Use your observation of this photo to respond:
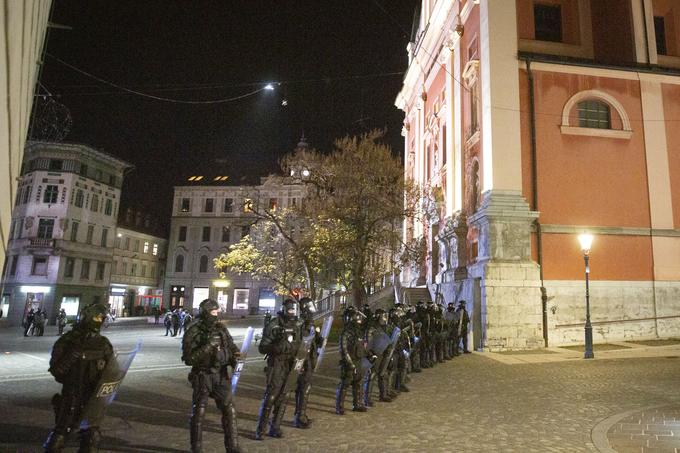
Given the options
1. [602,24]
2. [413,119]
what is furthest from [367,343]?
[413,119]

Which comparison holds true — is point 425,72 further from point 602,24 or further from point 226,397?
point 226,397

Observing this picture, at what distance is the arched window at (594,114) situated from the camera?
72.6 feet

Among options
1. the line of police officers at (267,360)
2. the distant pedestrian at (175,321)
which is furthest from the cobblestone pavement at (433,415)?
the distant pedestrian at (175,321)

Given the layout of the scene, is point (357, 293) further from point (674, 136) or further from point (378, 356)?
point (674, 136)

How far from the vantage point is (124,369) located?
5.34 meters

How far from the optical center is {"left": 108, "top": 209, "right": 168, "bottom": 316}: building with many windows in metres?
53.6

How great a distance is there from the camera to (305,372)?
7852mm

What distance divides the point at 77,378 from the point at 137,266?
56.0 metres

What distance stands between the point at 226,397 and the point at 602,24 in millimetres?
27248

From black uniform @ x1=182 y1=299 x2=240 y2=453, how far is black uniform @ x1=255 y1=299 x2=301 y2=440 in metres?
1.05

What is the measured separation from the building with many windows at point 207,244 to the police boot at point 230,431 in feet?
168

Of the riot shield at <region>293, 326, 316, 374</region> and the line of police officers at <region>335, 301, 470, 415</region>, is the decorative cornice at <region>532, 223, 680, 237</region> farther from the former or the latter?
the riot shield at <region>293, 326, 316, 374</region>

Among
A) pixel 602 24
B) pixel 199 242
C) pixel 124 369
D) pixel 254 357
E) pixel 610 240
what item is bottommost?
pixel 254 357

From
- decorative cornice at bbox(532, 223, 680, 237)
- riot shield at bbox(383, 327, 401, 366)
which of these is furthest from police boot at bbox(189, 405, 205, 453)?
decorative cornice at bbox(532, 223, 680, 237)
